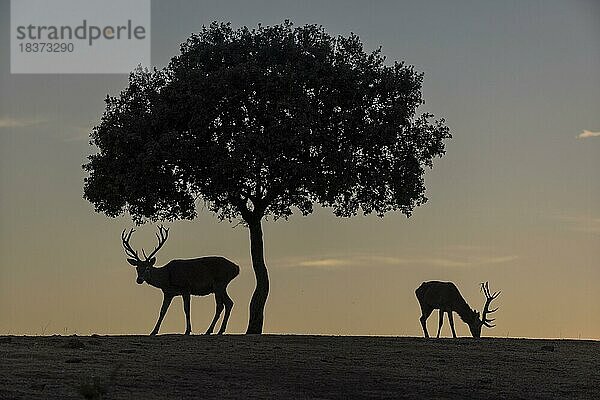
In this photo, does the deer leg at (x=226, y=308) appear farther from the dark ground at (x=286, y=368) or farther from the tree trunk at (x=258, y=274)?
the dark ground at (x=286, y=368)

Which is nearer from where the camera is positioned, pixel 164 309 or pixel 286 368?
pixel 286 368

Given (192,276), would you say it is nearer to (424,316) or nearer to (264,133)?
(264,133)

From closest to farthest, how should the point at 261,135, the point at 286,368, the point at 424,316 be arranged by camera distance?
the point at 286,368 < the point at 261,135 < the point at 424,316

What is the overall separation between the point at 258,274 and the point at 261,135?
476 centimetres

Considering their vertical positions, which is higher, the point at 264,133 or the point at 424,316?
the point at 264,133

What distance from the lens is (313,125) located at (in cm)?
3497

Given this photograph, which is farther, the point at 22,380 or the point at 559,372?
the point at 559,372

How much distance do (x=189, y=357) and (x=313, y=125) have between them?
1122cm

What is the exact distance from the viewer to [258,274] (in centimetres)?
3672

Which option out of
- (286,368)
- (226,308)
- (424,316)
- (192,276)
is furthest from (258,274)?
(286,368)

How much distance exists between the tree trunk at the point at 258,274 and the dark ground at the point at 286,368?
5368 millimetres

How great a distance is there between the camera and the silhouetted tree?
1377 inches

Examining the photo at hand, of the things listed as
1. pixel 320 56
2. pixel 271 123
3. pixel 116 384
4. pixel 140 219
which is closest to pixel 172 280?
pixel 140 219

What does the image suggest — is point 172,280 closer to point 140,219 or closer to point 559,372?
point 140,219
